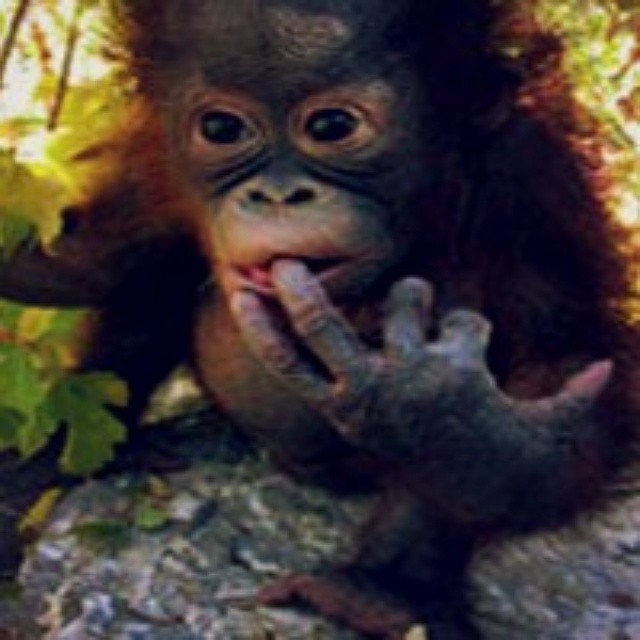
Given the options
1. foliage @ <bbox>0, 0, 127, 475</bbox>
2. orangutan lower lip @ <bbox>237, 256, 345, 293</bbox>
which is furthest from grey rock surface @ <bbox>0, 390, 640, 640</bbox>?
orangutan lower lip @ <bbox>237, 256, 345, 293</bbox>

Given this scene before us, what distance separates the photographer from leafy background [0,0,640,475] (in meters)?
2.99

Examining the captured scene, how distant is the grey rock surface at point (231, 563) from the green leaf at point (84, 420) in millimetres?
99

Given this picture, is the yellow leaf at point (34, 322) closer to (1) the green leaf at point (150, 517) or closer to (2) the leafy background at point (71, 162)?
(2) the leafy background at point (71, 162)

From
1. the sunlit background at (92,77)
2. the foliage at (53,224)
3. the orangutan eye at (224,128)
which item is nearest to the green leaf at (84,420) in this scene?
the foliage at (53,224)

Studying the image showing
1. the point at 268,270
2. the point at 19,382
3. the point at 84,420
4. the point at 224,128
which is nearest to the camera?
the point at 268,270

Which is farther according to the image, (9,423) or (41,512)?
(41,512)

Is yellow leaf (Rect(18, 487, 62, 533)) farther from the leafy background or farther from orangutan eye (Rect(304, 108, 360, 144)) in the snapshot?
orangutan eye (Rect(304, 108, 360, 144))

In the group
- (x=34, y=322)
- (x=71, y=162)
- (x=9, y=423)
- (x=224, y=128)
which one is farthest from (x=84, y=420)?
(x=224, y=128)

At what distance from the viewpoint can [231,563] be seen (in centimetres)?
306

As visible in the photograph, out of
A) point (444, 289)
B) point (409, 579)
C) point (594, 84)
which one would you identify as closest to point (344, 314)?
point (444, 289)

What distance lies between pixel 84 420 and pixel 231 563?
296 mm

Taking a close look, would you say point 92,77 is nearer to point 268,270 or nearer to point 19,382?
point 19,382

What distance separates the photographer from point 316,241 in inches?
108

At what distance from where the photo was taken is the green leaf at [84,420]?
3.13 m
